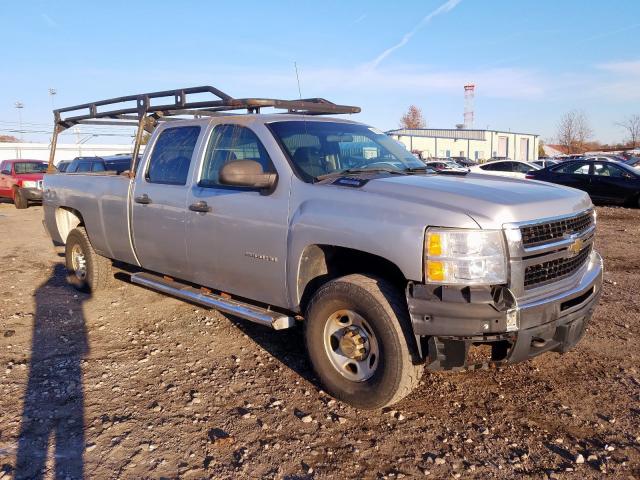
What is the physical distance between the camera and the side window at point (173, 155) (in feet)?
16.1

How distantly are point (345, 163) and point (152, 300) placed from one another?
10.7 feet

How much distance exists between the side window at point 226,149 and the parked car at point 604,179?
14578 millimetres

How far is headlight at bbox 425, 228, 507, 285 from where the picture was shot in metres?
3.09

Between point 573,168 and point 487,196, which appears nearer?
point 487,196

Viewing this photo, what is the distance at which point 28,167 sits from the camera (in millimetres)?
19391

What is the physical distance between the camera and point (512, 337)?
3.14 m

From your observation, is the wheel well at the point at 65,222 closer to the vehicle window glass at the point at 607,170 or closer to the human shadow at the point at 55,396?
the human shadow at the point at 55,396

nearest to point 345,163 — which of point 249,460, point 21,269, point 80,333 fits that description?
point 249,460

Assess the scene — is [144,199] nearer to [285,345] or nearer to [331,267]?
[285,345]

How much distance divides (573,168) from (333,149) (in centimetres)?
1510

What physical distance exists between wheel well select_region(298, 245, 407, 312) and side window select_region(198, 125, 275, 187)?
3.07ft

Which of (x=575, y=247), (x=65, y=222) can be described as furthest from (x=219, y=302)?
(x=65, y=222)

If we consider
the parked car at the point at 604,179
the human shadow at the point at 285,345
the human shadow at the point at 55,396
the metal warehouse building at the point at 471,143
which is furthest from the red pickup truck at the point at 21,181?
the metal warehouse building at the point at 471,143

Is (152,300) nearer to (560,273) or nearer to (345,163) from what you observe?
(345,163)
